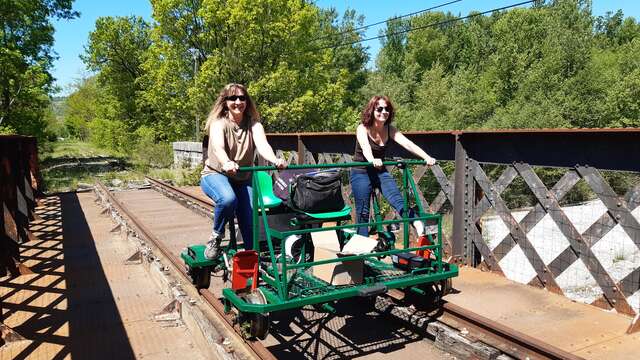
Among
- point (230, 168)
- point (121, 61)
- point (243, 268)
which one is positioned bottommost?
point (243, 268)

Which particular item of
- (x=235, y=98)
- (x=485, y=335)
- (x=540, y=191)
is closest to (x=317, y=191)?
(x=235, y=98)

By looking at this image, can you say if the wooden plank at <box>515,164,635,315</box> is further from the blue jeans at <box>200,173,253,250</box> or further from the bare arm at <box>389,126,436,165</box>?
the blue jeans at <box>200,173,253,250</box>

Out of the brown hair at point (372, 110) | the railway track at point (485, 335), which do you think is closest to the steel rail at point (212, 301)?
the railway track at point (485, 335)

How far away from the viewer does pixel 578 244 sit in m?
4.48

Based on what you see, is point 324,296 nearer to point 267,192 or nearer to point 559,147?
point 267,192

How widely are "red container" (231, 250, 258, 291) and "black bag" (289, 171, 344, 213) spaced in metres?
0.64

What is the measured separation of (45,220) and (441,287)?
933cm

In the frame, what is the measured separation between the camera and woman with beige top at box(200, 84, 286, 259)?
14.0 feet

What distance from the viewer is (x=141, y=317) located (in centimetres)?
488

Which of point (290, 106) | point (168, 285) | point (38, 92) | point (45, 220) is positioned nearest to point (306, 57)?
point (290, 106)

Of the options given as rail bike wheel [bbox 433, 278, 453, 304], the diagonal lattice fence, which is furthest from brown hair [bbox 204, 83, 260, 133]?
the diagonal lattice fence

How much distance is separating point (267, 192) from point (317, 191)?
2.51 ft

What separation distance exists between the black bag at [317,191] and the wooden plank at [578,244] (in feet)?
6.60

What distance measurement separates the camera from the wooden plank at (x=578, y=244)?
420cm
